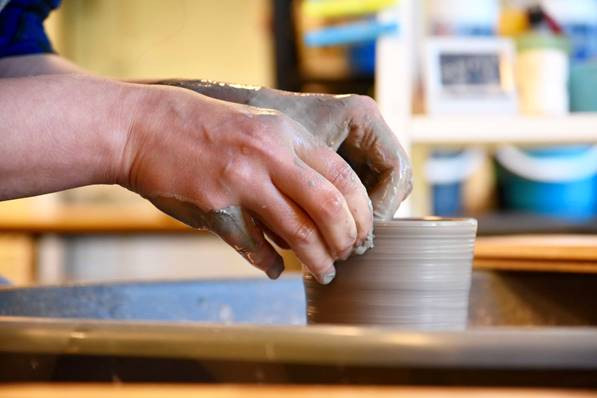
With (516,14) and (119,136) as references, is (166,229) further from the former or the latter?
(119,136)

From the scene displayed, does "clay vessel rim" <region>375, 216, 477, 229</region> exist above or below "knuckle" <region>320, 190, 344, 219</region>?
below

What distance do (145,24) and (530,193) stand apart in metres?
3.55

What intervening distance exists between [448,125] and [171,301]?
37.1 inches

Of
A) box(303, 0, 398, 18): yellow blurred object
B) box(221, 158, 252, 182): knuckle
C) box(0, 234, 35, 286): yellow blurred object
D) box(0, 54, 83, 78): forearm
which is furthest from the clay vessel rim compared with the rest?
box(0, 234, 35, 286): yellow blurred object

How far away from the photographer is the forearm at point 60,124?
2.12ft

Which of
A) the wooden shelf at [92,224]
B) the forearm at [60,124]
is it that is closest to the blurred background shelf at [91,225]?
the wooden shelf at [92,224]

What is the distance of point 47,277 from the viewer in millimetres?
3637

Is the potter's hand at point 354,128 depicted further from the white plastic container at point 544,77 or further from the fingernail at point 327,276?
the white plastic container at point 544,77

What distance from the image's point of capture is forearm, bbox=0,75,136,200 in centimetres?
65

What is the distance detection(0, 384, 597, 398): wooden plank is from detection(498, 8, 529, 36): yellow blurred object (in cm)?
177

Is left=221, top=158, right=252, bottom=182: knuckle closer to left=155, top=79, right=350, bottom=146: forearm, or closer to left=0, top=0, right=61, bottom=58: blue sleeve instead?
left=155, top=79, right=350, bottom=146: forearm

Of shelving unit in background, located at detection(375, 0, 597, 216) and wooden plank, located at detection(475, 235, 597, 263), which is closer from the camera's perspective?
wooden plank, located at detection(475, 235, 597, 263)

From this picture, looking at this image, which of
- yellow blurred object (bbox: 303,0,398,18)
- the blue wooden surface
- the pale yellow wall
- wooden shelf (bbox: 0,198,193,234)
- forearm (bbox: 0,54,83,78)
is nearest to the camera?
the blue wooden surface

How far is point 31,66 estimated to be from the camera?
1.05m
